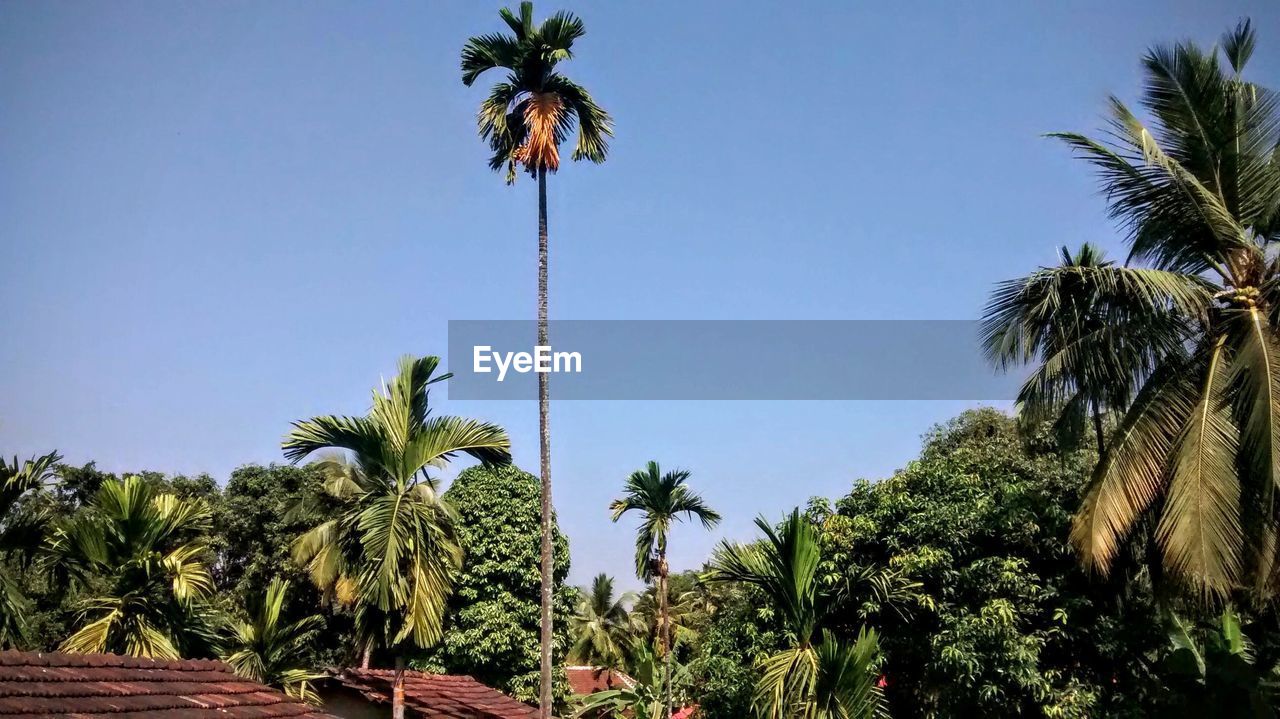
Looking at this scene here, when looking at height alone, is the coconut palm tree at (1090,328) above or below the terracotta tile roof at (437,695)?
above

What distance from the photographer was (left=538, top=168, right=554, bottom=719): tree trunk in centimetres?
1694

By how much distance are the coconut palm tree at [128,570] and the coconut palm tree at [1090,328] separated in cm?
1194

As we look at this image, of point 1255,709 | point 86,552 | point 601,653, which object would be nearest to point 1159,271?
point 1255,709

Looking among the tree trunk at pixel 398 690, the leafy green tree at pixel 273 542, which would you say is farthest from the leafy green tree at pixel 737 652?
the leafy green tree at pixel 273 542

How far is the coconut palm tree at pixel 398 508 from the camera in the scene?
1316cm

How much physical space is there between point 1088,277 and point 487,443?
8598mm

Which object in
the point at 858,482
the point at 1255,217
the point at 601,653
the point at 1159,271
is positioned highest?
the point at 1255,217

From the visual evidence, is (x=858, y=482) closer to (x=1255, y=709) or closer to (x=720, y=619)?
(x=720, y=619)

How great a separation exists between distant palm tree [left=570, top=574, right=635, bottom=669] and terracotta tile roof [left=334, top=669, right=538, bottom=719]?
2619cm

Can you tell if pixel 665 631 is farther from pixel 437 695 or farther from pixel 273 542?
pixel 273 542

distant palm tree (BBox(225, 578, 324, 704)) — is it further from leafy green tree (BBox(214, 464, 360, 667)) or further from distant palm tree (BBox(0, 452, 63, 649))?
leafy green tree (BBox(214, 464, 360, 667))

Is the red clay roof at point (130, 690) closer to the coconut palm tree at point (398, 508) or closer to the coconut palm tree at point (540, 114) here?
the coconut palm tree at point (398, 508)

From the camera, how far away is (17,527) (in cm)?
1112

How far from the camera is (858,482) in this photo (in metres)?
18.9
